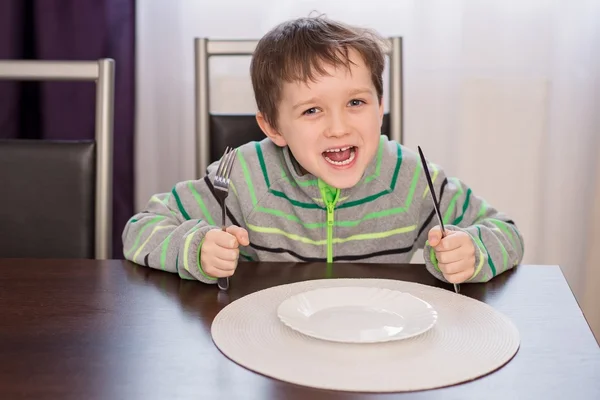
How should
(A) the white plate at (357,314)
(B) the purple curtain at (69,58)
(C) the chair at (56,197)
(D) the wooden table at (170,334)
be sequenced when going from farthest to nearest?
1. (B) the purple curtain at (69,58)
2. (C) the chair at (56,197)
3. (A) the white plate at (357,314)
4. (D) the wooden table at (170,334)

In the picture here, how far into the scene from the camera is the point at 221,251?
3.49 ft

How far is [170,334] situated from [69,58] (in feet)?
5.28

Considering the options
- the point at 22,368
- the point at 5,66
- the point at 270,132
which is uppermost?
the point at 5,66

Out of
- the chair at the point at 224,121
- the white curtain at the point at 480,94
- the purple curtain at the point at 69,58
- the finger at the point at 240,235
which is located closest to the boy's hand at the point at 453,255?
the finger at the point at 240,235

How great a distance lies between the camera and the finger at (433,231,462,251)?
3.54 ft

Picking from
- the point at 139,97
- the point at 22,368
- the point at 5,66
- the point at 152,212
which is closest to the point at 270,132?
the point at 152,212

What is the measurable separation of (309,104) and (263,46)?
0.51 feet

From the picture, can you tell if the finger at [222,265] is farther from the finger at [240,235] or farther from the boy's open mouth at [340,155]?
the boy's open mouth at [340,155]

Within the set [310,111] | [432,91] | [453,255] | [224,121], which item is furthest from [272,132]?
[432,91]

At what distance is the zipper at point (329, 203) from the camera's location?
138cm

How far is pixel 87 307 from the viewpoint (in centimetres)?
96

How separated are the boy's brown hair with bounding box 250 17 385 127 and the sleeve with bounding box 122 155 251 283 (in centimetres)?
16

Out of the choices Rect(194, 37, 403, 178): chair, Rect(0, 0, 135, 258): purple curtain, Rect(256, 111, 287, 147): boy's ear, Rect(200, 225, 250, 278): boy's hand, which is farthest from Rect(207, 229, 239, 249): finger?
Rect(0, 0, 135, 258): purple curtain

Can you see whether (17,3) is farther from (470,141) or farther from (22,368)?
(22,368)
